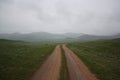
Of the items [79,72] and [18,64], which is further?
[18,64]

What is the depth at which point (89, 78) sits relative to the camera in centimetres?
1561

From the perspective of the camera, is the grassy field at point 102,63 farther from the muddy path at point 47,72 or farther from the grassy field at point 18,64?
the grassy field at point 18,64

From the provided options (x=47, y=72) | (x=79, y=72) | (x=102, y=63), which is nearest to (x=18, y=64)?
(x=47, y=72)

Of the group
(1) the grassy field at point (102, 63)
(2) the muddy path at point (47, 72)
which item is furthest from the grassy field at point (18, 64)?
(1) the grassy field at point (102, 63)

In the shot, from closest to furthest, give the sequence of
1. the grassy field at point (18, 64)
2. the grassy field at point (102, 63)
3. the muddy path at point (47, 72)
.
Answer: the muddy path at point (47, 72) < the grassy field at point (18, 64) < the grassy field at point (102, 63)

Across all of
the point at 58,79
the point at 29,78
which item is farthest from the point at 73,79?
the point at 29,78

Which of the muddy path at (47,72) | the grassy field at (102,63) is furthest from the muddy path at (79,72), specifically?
the muddy path at (47,72)

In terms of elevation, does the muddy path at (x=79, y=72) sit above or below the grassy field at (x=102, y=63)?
above

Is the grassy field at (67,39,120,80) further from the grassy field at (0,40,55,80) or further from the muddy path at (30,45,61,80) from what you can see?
the grassy field at (0,40,55,80)

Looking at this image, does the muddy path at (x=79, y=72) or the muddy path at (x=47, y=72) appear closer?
the muddy path at (x=47, y=72)

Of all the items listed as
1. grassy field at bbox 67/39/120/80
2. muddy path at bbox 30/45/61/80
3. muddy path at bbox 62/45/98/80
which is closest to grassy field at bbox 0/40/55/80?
muddy path at bbox 30/45/61/80

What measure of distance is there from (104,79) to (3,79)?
12.6 meters

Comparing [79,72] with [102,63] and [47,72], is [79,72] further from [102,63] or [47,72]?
[102,63]

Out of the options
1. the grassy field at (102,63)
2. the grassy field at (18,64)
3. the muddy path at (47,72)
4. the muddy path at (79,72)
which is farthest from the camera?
the grassy field at (102,63)
